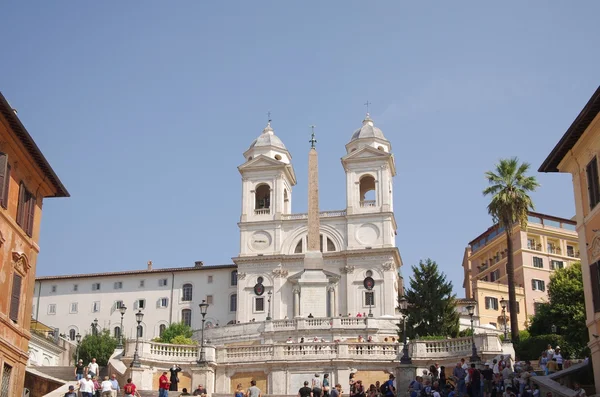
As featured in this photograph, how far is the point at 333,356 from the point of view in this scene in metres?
42.6

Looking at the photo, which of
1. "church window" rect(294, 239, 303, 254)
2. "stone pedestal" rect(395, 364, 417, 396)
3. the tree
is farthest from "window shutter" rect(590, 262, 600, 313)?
"church window" rect(294, 239, 303, 254)

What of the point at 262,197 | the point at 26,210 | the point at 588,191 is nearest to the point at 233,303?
the point at 262,197

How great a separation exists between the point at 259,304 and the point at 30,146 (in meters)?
57.8

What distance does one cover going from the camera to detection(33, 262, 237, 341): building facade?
9319 cm

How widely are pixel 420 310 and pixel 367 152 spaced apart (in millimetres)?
35547

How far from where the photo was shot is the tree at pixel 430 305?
193 feet

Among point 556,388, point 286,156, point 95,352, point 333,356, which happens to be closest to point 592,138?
point 556,388

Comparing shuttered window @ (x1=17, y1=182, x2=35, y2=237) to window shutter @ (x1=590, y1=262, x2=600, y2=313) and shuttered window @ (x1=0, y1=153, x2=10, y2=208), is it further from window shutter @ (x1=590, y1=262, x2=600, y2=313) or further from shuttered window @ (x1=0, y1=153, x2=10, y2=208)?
window shutter @ (x1=590, y1=262, x2=600, y2=313)

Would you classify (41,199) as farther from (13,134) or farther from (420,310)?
(420,310)

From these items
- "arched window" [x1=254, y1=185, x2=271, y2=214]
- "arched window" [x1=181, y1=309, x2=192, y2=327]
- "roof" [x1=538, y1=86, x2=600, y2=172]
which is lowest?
"roof" [x1=538, y1=86, x2=600, y2=172]

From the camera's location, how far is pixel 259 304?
87500 millimetres

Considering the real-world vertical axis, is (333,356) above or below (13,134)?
below

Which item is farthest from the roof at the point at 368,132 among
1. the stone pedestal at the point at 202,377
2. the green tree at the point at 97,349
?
the stone pedestal at the point at 202,377

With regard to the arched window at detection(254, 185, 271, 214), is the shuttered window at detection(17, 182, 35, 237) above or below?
below
